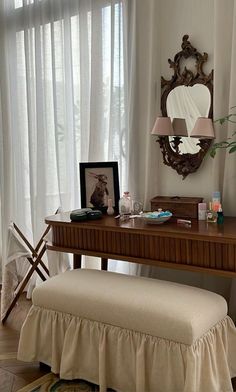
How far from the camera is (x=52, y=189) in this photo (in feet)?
11.2

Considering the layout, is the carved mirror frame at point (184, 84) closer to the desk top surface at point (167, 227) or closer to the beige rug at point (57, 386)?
the desk top surface at point (167, 227)

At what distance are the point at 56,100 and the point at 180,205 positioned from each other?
1399 mm

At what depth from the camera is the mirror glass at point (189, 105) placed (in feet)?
8.52

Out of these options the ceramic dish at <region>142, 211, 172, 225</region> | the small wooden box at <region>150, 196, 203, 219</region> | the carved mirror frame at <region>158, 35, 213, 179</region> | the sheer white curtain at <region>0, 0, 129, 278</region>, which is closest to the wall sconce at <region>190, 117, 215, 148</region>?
the carved mirror frame at <region>158, 35, 213, 179</region>

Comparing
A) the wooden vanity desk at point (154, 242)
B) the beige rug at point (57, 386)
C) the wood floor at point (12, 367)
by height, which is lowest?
the wood floor at point (12, 367)

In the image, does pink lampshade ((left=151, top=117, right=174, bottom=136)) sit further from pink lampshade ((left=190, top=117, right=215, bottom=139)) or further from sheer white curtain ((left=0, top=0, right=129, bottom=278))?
sheer white curtain ((left=0, top=0, right=129, bottom=278))

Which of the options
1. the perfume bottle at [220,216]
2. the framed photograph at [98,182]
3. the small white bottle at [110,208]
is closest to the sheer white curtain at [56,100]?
the framed photograph at [98,182]

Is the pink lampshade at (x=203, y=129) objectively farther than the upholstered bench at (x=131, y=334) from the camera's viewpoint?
Yes

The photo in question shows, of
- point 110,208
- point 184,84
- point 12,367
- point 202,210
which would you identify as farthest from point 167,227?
point 12,367

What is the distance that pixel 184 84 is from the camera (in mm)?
2668

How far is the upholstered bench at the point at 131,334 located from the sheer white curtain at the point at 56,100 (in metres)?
1.08

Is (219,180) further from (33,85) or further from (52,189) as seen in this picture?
(33,85)

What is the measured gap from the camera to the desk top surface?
2048 mm

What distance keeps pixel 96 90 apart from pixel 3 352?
1.89 meters
